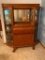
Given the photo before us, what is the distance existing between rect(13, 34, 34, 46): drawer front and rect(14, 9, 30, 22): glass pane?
49 centimetres

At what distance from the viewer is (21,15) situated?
277 cm

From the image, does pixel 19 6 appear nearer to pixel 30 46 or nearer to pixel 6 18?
pixel 6 18

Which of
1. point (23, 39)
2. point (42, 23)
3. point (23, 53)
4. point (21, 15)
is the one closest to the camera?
point (23, 53)

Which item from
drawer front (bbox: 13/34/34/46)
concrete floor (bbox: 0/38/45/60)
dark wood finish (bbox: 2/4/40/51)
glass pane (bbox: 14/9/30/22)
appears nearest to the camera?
concrete floor (bbox: 0/38/45/60)

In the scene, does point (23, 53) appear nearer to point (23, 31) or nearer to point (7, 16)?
point (23, 31)

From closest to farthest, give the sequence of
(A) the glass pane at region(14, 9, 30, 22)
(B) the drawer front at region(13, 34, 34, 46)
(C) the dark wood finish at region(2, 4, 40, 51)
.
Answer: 1. (C) the dark wood finish at region(2, 4, 40, 51)
2. (B) the drawer front at region(13, 34, 34, 46)
3. (A) the glass pane at region(14, 9, 30, 22)

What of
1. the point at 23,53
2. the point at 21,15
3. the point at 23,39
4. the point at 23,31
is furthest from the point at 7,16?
the point at 23,53

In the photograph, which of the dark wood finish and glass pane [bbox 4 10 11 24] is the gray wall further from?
glass pane [bbox 4 10 11 24]

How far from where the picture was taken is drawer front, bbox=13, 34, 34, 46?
2.59 meters

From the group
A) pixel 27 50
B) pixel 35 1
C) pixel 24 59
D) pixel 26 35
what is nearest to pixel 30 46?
pixel 27 50

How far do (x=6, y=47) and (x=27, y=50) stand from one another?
61 cm

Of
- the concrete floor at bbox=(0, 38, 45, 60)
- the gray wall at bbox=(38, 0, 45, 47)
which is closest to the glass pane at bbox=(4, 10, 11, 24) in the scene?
the concrete floor at bbox=(0, 38, 45, 60)

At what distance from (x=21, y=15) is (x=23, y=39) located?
67cm

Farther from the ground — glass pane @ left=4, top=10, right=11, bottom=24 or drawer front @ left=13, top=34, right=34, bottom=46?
glass pane @ left=4, top=10, right=11, bottom=24
